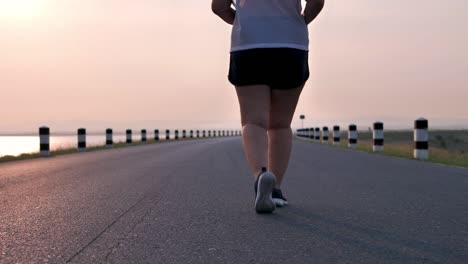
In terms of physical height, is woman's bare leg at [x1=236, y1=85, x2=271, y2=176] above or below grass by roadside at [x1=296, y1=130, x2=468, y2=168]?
above

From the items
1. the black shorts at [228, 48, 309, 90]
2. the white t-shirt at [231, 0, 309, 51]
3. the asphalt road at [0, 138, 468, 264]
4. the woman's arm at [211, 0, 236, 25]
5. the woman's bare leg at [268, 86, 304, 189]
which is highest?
the woman's arm at [211, 0, 236, 25]

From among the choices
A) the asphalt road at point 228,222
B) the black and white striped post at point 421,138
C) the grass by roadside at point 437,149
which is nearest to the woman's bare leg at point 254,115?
the asphalt road at point 228,222

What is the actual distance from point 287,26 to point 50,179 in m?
3.92

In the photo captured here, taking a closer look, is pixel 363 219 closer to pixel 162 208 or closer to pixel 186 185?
pixel 162 208

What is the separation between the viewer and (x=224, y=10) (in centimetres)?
425

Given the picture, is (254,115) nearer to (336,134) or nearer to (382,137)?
(382,137)

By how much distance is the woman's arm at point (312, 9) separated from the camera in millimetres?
4160

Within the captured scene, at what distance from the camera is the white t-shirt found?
157 inches

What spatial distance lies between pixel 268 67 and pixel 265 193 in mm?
928

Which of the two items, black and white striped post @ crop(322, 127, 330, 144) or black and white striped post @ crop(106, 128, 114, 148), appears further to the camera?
black and white striped post @ crop(322, 127, 330, 144)

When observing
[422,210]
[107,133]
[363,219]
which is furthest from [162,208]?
[107,133]

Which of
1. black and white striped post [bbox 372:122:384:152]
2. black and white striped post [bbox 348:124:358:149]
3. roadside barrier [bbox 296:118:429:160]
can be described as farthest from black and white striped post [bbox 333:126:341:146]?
black and white striped post [bbox 372:122:384:152]

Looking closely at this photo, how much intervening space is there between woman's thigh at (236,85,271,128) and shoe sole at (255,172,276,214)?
58cm

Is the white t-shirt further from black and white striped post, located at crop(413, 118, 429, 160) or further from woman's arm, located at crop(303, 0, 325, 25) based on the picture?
black and white striped post, located at crop(413, 118, 429, 160)
